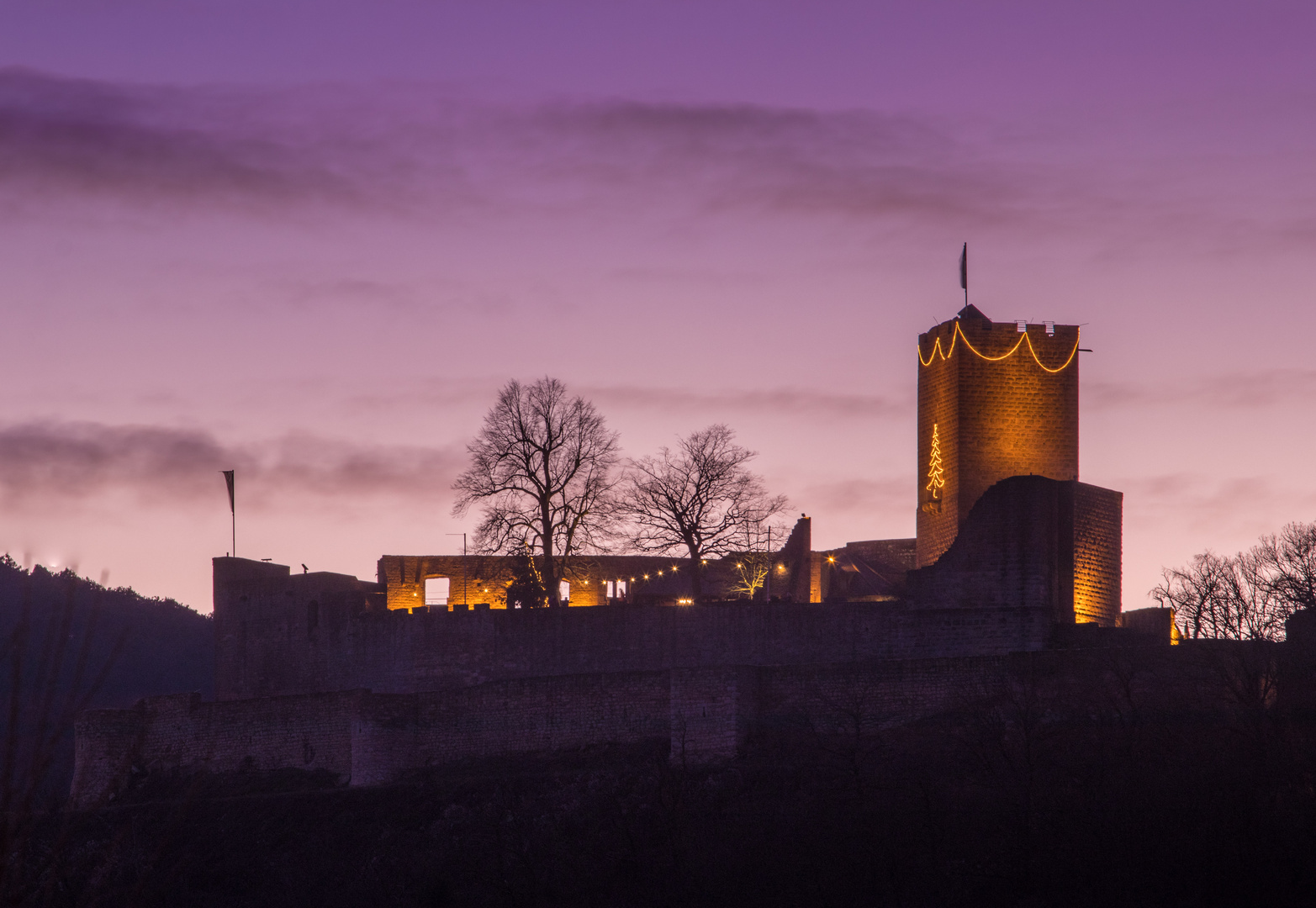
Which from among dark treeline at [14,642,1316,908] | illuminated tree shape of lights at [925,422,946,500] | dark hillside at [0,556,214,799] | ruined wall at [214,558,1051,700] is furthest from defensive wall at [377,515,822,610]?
dark hillside at [0,556,214,799]

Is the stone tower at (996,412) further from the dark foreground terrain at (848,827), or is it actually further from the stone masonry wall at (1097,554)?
the dark foreground terrain at (848,827)

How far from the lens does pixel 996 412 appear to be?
134 ft

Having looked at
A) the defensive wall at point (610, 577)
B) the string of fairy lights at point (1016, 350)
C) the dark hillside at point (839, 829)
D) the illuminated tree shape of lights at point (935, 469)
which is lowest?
the dark hillside at point (839, 829)

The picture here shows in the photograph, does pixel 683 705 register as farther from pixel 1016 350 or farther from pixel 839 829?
pixel 1016 350

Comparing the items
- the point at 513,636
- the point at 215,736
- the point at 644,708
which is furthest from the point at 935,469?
the point at 215,736

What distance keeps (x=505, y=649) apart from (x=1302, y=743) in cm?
1821

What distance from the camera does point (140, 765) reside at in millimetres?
41250

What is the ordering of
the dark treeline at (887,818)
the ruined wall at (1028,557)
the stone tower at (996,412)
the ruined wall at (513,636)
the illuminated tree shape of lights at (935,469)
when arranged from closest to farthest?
the dark treeline at (887,818) < the ruined wall at (1028,557) < the ruined wall at (513,636) < the stone tower at (996,412) < the illuminated tree shape of lights at (935,469)

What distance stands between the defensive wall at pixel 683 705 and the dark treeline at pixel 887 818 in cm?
11

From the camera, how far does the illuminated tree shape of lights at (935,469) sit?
41.5m

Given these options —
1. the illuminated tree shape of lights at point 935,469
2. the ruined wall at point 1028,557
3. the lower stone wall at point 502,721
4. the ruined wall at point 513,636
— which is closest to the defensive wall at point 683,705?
the lower stone wall at point 502,721

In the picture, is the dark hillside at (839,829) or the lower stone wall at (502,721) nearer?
the dark hillside at (839,829)

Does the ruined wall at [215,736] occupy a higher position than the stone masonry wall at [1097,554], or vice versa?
the stone masonry wall at [1097,554]

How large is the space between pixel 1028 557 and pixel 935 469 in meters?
4.75
